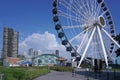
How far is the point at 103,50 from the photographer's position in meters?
68.5

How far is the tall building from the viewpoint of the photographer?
158m

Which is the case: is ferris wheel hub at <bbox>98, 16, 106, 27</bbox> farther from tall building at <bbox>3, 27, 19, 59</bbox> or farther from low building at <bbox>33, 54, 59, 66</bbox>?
tall building at <bbox>3, 27, 19, 59</bbox>

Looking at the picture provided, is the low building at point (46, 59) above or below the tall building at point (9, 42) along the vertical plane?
below

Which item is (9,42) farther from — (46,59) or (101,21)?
(101,21)

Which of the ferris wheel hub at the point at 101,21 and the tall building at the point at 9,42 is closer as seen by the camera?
the ferris wheel hub at the point at 101,21

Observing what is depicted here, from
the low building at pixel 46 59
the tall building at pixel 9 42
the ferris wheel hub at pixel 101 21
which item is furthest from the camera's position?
the tall building at pixel 9 42

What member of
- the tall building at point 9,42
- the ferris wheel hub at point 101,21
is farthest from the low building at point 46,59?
the ferris wheel hub at point 101,21

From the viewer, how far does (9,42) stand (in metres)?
164

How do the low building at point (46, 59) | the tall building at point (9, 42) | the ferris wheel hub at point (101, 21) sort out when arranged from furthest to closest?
the tall building at point (9, 42) → the low building at point (46, 59) → the ferris wheel hub at point (101, 21)

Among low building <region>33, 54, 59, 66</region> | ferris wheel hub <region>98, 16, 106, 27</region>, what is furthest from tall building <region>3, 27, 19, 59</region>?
ferris wheel hub <region>98, 16, 106, 27</region>

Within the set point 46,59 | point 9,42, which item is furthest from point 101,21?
point 9,42

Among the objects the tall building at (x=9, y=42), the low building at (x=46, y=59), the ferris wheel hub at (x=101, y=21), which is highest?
the tall building at (x=9, y=42)

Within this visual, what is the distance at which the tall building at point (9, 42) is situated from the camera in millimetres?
158038

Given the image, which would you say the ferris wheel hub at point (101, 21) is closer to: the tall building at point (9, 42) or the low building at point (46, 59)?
the low building at point (46, 59)
